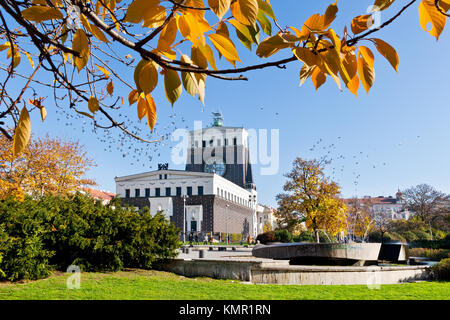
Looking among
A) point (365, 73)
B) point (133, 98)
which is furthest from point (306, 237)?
point (365, 73)

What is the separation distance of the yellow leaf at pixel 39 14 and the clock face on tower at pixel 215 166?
241ft

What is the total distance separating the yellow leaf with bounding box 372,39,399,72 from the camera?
0.84 m

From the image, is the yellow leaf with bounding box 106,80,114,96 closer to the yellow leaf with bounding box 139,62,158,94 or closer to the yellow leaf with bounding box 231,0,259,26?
the yellow leaf with bounding box 139,62,158,94

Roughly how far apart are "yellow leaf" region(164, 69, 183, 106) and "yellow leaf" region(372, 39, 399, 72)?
19.5 inches

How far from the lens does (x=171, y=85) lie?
36.1 inches

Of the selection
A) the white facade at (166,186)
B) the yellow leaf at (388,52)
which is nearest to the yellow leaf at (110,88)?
the yellow leaf at (388,52)

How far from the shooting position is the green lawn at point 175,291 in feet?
22.5

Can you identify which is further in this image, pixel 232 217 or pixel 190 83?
pixel 232 217

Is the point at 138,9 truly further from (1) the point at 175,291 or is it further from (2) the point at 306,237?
(2) the point at 306,237

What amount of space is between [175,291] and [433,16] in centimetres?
758

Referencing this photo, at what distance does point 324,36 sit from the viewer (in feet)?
2.73

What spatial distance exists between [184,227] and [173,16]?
55632 mm
